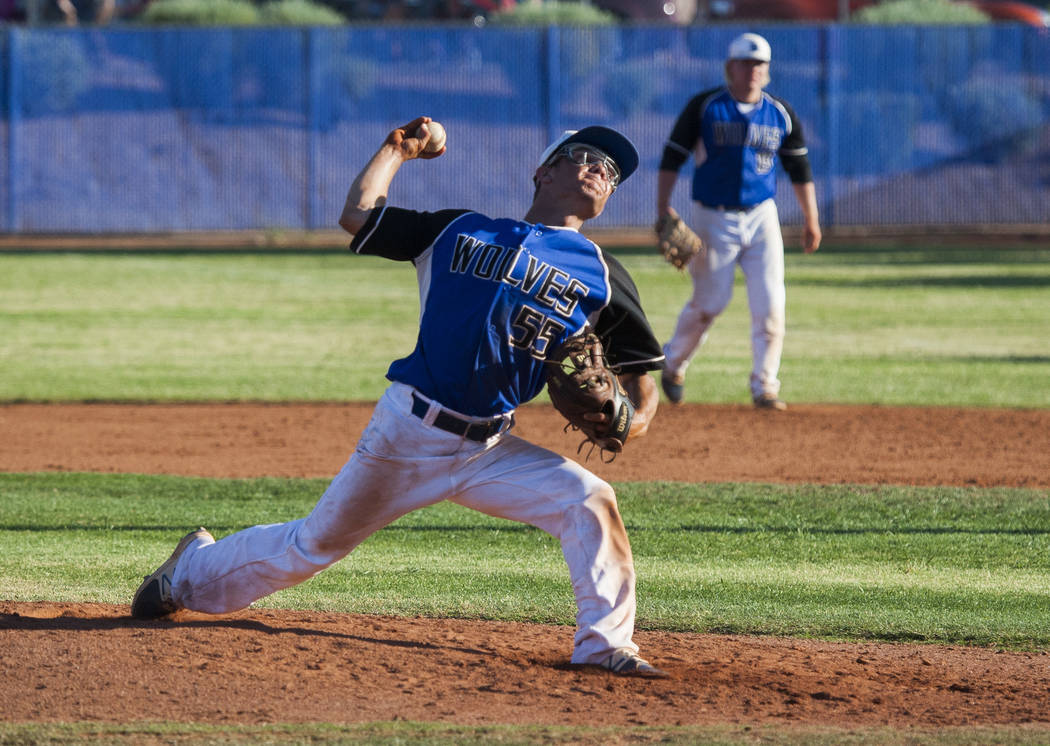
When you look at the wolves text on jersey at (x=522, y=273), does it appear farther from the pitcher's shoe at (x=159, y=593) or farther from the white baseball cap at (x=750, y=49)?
the white baseball cap at (x=750, y=49)

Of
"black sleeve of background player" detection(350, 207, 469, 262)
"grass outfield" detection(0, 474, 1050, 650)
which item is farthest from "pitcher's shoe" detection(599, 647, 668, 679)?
"black sleeve of background player" detection(350, 207, 469, 262)

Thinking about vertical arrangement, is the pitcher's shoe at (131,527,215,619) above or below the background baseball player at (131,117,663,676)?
below

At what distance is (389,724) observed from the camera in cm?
429

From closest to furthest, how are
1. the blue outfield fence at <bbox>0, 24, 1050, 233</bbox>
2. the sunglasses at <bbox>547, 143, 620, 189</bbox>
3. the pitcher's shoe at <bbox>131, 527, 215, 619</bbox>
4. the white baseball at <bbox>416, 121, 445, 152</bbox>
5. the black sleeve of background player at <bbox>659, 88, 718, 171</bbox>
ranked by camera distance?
the sunglasses at <bbox>547, 143, 620, 189</bbox>
the white baseball at <bbox>416, 121, 445, 152</bbox>
the pitcher's shoe at <bbox>131, 527, 215, 619</bbox>
the black sleeve of background player at <bbox>659, 88, 718, 171</bbox>
the blue outfield fence at <bbox>0, 24, 1050, 233</bbox>

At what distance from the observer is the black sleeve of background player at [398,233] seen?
463cm

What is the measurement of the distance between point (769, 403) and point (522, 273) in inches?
250

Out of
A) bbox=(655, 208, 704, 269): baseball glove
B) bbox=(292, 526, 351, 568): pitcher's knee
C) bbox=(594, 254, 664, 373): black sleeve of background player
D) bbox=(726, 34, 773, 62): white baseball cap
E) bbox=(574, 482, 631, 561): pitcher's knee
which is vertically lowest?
bbox=(292, 526, 351, 568): pitcher's knee

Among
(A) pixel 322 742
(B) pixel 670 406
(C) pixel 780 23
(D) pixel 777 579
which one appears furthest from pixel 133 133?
(A) pixel 322 742

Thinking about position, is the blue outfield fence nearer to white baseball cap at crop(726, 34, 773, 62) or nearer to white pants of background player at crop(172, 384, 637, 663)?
white baseball cap at crop(726, 34, 773, 62)

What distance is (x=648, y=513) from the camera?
7.77 m

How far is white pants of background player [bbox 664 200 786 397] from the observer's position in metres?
10.4

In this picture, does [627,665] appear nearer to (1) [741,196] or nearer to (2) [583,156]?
(2) [583,156]

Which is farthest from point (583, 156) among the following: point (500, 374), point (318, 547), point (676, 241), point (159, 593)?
point (676, 241)

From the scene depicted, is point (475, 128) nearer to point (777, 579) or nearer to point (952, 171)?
point (952, 171)
